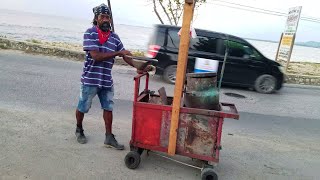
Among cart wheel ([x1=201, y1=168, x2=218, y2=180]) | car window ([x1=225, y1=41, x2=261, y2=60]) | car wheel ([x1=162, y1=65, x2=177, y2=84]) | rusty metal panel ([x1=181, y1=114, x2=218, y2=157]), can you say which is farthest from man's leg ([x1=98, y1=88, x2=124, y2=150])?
car window ([x1=225, y1=41, x2=261, y2=60])

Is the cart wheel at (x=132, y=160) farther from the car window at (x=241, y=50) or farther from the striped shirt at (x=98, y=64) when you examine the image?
the car window at (x=241, y=50)

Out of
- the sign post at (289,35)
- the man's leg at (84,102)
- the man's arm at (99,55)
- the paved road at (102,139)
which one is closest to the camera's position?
the paved road at (102,139)

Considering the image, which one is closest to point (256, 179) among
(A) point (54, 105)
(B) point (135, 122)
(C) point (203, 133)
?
(C) point (203, 133)

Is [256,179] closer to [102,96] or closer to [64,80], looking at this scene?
[102,96]

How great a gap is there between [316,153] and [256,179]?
176 centimetres

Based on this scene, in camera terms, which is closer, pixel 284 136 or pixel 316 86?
pixel 284 136

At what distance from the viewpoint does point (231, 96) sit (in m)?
9.30

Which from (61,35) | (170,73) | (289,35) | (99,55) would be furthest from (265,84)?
(61,35)

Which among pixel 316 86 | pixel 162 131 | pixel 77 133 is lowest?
pixel 316 86

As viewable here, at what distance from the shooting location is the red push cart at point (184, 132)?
12.0 ft

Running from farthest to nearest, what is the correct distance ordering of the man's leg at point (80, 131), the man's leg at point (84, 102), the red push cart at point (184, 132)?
the man's leg at point (80, 131) → the man's leg at point (84, 102) → the red push cart at point (184, 132)

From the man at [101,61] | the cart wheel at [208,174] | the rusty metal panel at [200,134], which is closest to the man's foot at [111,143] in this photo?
the man at [101,61]

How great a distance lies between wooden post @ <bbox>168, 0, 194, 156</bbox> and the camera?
3.54m

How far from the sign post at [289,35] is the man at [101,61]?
12.3 metres
